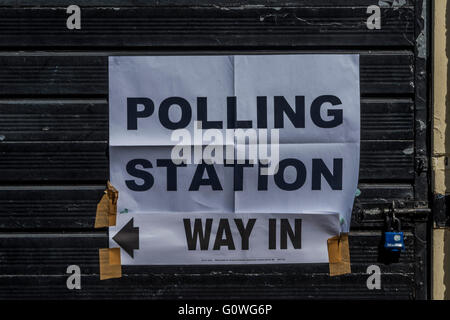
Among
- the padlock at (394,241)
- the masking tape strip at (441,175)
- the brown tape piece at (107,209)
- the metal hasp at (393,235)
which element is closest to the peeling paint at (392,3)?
the masking tape strip at (441,175)

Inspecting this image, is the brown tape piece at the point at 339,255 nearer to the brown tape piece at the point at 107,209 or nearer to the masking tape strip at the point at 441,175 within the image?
the masking tape strip at the point at 441,175

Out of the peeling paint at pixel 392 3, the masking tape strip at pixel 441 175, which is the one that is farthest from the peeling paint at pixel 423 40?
the masking tape strip at pixel 441 175

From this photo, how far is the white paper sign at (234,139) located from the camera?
118 inches

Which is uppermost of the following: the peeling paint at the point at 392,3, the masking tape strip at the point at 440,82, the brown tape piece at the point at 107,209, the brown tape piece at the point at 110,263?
the peeling paint at the point at 392,3

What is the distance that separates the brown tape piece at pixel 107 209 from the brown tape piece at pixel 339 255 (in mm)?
1292

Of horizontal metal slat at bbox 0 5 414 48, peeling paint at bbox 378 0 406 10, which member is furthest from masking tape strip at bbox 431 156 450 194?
peeling paint at bbox 378 0 406 10

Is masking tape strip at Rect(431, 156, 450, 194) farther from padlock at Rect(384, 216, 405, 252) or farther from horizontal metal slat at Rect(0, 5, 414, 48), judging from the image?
horizontal metal slat at Rect(0, 5, 414, 48)

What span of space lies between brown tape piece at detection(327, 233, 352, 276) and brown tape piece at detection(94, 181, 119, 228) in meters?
1.29

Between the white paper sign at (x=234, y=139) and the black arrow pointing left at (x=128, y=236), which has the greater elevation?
the white paper sign at (x=234, y=139)

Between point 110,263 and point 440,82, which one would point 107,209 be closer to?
point 110,263

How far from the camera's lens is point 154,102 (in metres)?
3.00

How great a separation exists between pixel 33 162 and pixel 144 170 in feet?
2.17

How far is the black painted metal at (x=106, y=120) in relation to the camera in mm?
2998

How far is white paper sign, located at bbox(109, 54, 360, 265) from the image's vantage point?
Answer: 3000mm
